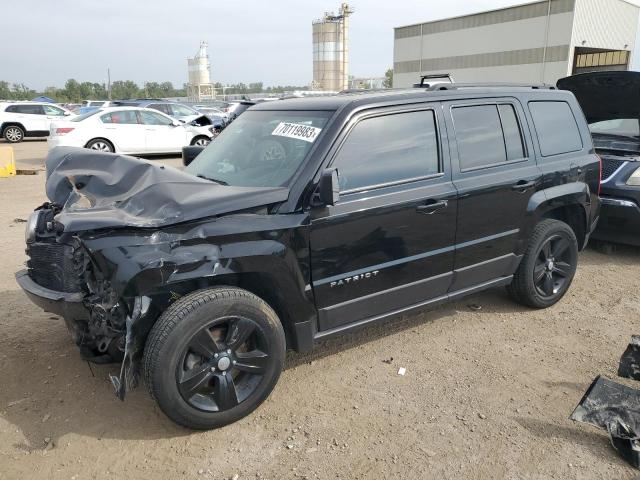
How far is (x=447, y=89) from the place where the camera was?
12.5ft

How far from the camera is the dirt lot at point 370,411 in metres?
2.64

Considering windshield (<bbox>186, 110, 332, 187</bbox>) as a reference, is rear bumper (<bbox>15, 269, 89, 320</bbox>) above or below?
below

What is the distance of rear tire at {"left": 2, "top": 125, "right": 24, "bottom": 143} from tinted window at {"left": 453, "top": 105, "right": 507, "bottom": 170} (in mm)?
21917

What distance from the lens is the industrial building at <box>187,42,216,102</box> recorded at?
93.6m

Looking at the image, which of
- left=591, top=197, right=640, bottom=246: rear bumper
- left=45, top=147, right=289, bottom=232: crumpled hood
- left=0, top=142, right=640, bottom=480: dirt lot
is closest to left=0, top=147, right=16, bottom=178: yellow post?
left=0, top=142, right=640, bottom=480: dirt lot

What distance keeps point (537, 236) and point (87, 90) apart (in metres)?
85.7

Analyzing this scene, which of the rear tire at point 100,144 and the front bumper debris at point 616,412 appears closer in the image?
the front bumper debris at point 616,412

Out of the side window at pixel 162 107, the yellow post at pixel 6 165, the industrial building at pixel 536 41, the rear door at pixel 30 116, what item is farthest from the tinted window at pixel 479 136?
the industrial building at pixel 536 41

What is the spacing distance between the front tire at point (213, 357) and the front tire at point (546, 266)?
7.79 ft

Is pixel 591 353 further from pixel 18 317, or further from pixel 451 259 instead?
pixel 18 317

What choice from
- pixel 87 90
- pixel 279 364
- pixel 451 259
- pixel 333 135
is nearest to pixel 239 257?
pixel 279 364

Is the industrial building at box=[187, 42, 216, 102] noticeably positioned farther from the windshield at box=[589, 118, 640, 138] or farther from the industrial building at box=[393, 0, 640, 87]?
the windshield at box=[589, 118, 640, 138]

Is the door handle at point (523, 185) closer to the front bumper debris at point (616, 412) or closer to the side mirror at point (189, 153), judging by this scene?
the front bumper debris at point (616, 412)

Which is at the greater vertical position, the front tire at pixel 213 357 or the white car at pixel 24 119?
the white car at pixel 24 119
